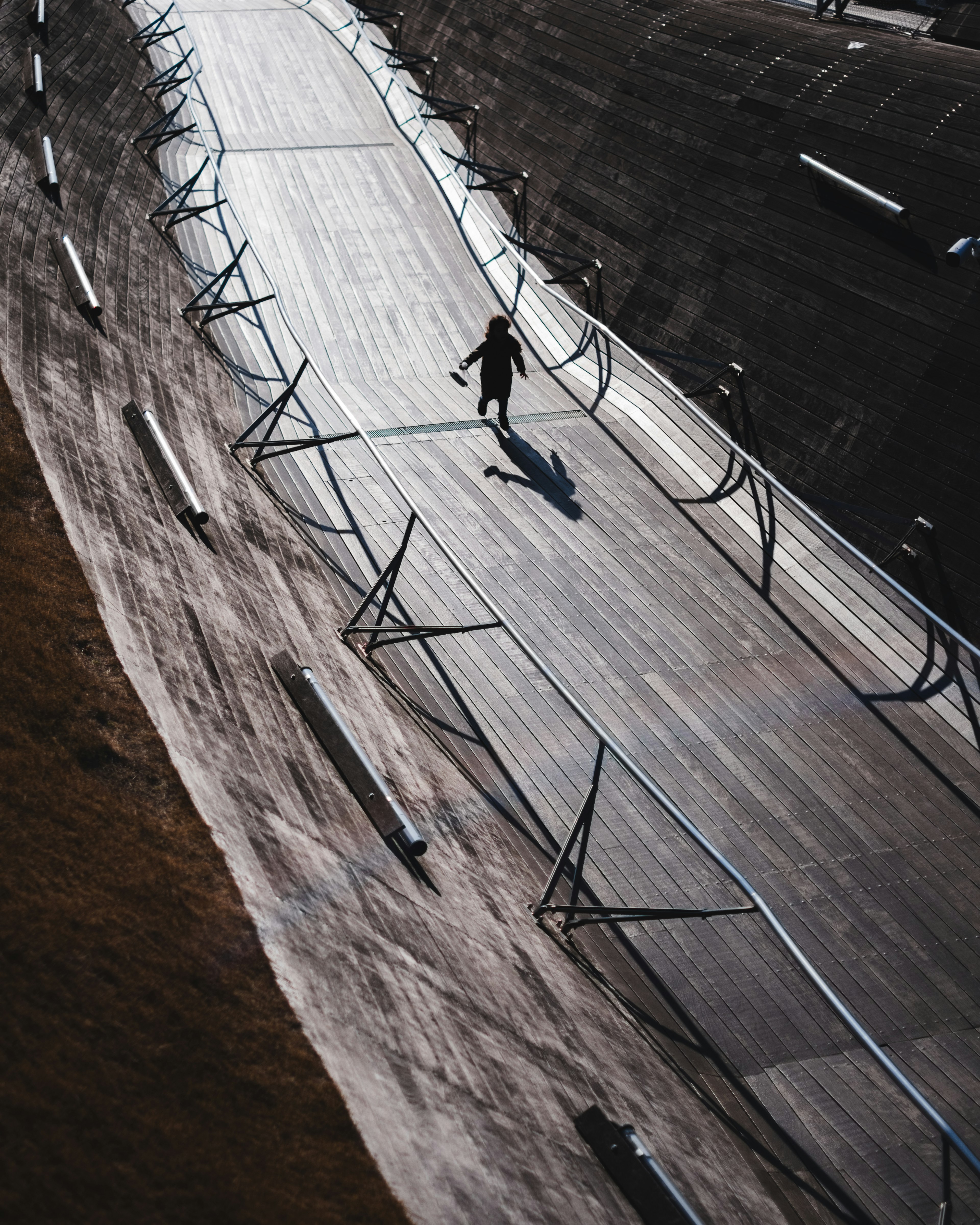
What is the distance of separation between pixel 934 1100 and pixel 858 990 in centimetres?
91

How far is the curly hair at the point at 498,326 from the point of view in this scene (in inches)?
480

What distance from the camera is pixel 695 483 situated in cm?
1265

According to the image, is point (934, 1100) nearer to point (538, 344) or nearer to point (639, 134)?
point (538, 344)

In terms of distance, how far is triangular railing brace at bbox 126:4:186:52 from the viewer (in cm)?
2130

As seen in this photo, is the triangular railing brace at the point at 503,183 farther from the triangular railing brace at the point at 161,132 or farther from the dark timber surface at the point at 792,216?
the triangular railing brace at the point at 161,132

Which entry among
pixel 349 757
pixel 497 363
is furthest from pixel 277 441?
pixel 349 757

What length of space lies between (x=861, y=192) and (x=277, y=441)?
8104 millimetres

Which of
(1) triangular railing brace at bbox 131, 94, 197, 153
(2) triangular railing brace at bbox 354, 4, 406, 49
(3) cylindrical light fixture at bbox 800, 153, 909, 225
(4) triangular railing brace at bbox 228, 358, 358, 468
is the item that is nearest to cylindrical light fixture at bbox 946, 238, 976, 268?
(3) cylindrical light fixture at bbox 800, 153, 909, 225

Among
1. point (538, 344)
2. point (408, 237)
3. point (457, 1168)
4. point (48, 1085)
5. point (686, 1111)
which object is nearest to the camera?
point (48, 1085)

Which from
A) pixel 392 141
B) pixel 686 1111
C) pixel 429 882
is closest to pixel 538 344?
pixel 392 141

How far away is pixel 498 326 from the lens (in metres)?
12.3

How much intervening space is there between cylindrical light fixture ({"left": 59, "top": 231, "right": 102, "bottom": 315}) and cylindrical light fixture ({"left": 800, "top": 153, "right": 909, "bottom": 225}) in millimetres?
9515

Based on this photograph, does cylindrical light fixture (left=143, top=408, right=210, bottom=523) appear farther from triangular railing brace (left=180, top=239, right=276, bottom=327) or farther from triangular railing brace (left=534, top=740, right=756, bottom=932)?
triangular railing brace (left=180, top=239, right=276, bottom=327)

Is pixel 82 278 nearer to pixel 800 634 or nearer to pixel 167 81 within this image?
pixel 800 634
